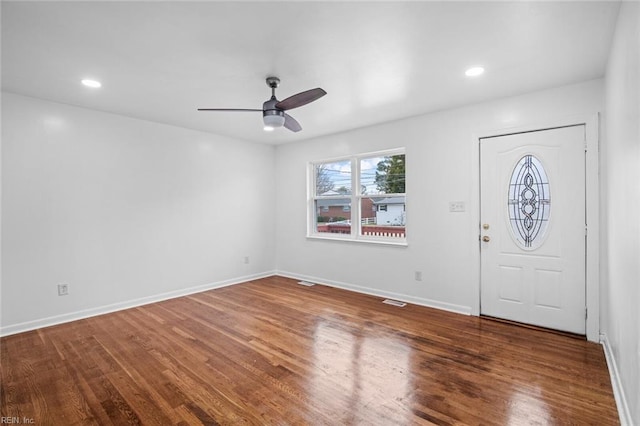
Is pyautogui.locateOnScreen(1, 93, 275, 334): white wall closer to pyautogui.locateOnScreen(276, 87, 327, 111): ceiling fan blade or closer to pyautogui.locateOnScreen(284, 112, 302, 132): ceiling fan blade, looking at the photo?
pyautogui.locateOnScreen(284, 112, 302, 132): ceiling fan blade

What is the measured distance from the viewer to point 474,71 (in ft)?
9.42

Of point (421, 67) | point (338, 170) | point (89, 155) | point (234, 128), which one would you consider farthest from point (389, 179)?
point (89, 155)

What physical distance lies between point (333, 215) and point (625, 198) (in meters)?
3.98

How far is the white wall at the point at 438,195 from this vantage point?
3422 mm

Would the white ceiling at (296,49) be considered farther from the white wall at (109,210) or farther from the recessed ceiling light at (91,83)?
the white wall at (109,210)

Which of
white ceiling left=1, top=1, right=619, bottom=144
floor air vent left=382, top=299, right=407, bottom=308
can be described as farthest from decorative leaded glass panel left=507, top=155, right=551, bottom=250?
floor air vent left=382, top=299, right=407, bottom=308

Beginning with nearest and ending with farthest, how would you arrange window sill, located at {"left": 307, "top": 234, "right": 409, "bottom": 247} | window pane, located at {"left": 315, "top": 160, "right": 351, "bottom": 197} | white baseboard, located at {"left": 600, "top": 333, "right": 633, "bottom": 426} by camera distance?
white baseboard, located at {"left": 600, "top": 333, "right": 633, "bottom": 426} < window sill, located at {"left": 307, "top": 234, "right": 409, "bottom": 247} < window pane, located at {"left": 315, "top": 160, "right": 351, "bottom": 197}

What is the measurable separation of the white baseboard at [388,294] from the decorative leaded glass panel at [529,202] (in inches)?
42.8

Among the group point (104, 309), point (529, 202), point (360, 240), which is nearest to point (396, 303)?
point (360, 240)

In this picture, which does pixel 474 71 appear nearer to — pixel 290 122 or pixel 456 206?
pixel 456 206

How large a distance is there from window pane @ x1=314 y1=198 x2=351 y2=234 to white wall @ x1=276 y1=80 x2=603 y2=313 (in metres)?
0.34

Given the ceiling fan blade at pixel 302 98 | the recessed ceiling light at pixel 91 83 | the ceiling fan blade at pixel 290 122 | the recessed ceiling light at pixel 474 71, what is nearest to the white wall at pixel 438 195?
the recessed ceiling light at pixel 474 71

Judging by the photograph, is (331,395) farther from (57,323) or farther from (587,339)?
(57,323)

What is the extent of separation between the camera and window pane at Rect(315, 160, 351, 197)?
17.4 ft
